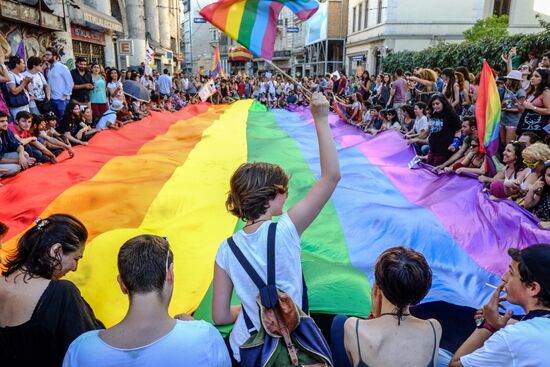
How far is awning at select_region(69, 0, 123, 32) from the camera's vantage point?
11211 millimetres

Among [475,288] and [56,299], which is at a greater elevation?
[56,299]

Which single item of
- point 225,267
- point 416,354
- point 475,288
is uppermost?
point 225,267

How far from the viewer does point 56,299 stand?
5.43 ft

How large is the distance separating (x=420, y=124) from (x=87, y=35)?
1146cm

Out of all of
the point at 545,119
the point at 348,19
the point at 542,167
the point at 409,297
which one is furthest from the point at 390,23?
the point at 409,297

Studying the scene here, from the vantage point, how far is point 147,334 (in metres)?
1.27

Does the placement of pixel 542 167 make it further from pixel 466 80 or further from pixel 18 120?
pixel 18 120

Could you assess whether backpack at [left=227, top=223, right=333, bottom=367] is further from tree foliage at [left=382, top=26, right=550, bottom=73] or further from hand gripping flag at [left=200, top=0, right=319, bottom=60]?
tree foliage at [left=382, top=26, right=550, bottom=73]

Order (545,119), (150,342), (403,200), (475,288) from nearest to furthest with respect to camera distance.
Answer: (150,342) → (475,288) → (403,200) → (545,119)

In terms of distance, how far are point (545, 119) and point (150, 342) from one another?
16.4 feet

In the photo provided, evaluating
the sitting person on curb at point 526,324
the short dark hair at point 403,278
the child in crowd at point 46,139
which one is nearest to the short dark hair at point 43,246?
the short dark hair at point 403,278

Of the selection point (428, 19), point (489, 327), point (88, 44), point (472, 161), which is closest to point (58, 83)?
point (472, 161)

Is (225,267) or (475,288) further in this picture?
(475,288)

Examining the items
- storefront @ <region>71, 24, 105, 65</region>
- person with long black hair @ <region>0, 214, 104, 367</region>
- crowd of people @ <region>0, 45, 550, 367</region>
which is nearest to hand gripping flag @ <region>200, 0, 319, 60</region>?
crowd of people @ <region>0, 45, 550, 367</region>
